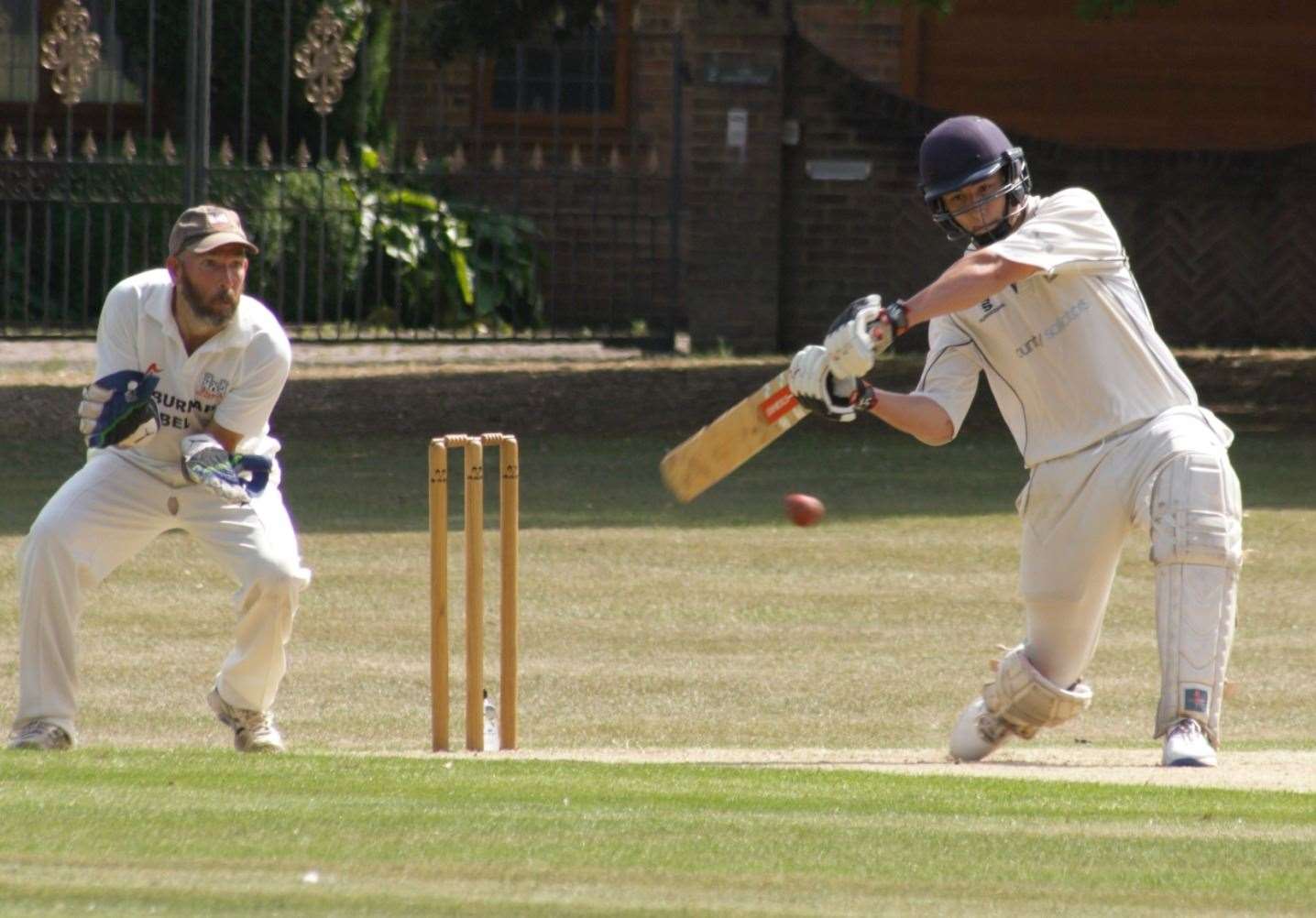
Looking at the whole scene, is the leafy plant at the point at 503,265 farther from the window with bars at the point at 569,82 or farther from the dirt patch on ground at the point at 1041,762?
the dirt patch on ground at the point at 1041,762

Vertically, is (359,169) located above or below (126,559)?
above

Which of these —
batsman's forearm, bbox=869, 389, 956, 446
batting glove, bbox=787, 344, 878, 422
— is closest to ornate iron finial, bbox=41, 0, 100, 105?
batsman's forearm, bbox=869, 389, 956, 446

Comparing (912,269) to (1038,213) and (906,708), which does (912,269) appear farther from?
(1038,213)

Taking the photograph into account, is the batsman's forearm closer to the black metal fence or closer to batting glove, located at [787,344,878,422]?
batting glove, located at [787,344,878,422]

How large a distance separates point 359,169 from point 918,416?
37.1 feet

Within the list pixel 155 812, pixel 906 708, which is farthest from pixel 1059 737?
pixel 155 812

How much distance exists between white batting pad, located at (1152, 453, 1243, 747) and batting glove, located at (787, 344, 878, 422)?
2.82ft

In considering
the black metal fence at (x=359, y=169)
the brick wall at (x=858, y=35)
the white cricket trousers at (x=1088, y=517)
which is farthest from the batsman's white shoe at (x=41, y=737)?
the brick wall at (x=858, y=35)

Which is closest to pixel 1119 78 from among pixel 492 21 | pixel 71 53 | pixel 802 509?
pixel 492 21

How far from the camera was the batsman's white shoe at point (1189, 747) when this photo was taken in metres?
6.04

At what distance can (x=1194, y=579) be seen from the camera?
6.09 metres

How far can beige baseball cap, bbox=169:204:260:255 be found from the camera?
6883 millimetres

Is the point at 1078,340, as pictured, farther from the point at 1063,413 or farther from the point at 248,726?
the point at 248,726

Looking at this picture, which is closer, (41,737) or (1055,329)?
(1055,329)
